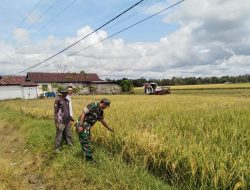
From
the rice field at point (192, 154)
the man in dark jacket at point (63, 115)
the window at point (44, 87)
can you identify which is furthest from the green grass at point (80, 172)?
the window at point (44, 87)

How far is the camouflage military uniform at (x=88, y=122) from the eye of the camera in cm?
770

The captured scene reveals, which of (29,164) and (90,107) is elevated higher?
(90,107)

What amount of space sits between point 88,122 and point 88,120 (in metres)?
0.05

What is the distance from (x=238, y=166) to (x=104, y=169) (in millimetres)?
2871

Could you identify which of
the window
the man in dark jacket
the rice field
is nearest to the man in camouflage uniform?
the rice field

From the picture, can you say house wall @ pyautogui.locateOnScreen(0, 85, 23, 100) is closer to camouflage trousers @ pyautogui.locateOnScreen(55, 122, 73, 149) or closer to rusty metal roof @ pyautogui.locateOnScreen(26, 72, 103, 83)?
rusty metal roof @ pyautogui.locateOnScreen(26, 72, 103, 83)

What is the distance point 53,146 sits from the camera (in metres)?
10.2

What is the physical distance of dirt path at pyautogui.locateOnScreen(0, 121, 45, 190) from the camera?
7.49 metres

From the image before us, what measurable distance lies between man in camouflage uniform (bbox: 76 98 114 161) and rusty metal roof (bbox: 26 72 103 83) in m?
59.7

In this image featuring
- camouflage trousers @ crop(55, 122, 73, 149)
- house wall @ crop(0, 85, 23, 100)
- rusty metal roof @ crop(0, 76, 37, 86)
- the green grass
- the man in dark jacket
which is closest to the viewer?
the green grass

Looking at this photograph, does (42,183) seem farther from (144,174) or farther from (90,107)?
(144,174)

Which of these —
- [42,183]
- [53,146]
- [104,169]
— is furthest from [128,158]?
[53,146]

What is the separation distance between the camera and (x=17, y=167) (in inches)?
361

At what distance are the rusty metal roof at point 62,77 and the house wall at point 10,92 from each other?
1047 centimetres
